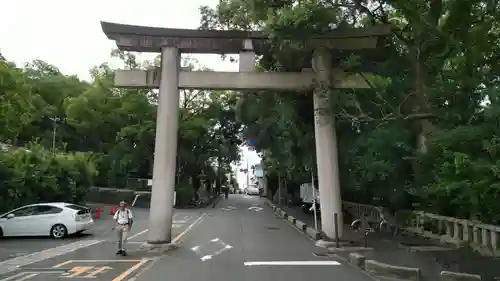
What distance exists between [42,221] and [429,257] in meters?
14.5

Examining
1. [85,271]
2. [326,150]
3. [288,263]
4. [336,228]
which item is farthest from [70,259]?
[326,150]

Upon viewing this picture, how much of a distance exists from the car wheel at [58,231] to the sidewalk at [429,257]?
1110 cm

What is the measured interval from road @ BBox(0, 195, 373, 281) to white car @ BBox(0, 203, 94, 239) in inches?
16.2

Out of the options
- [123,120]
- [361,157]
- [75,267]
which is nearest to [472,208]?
[361,157]

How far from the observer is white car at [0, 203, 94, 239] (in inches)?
751

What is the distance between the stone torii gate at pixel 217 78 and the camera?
54.2ft

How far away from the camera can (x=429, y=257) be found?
12719 mm

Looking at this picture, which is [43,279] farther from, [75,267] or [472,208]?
[472,208]

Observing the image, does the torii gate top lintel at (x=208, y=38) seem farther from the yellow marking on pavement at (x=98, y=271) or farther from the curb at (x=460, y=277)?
the curb at (x=460, y=277)

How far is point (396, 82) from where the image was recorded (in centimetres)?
1827

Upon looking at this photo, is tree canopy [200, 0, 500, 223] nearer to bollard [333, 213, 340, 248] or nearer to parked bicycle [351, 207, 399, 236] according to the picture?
parked bicycle [351, 207, 399, 236]

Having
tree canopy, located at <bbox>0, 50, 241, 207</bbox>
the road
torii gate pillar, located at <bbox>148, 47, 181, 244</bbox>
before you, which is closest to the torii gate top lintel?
torii gate pillar, located at <bbox>148, 47, 181, 244</bbox>

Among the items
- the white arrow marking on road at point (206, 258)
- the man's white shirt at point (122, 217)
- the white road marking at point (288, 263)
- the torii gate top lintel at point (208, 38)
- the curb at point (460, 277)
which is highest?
the torii gate top lintel at point (208, 38)

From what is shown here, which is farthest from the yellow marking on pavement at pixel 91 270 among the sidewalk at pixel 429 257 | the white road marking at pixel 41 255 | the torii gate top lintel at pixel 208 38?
the torii gate top lintel at pixel 208 38
